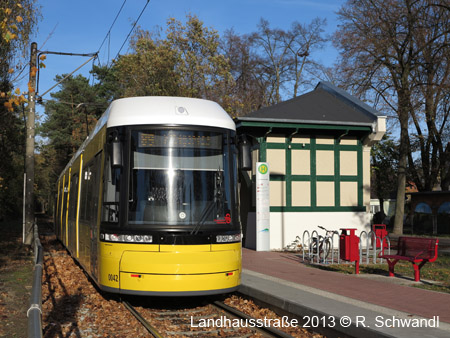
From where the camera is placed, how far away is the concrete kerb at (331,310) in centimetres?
634

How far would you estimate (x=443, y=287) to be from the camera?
34.6 feet

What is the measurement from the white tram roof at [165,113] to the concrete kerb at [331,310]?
286 cm

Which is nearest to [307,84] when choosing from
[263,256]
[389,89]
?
[389,89]

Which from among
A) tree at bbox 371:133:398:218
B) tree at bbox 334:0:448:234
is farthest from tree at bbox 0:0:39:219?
tree at bbox 371:133:398:218

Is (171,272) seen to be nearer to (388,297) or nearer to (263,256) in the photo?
(388,297)

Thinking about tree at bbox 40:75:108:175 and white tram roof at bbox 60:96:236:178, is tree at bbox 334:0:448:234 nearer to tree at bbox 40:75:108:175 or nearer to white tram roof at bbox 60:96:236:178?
white tram roof at bbox 60:96:236:178

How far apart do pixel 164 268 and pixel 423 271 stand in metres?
7.80

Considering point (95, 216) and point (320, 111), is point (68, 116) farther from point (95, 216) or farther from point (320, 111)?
point (95, 216)

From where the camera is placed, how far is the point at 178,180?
8430mm

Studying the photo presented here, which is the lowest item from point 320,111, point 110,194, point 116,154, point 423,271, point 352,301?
point 423,271

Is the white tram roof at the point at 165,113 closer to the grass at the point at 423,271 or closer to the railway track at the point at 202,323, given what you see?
the railway track at the point at 202,323

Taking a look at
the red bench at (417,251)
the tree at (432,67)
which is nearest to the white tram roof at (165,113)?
the red bench at (417,251)

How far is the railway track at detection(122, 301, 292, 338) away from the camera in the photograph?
7.26 meters

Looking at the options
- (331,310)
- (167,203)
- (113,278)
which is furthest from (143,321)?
(331,310)
